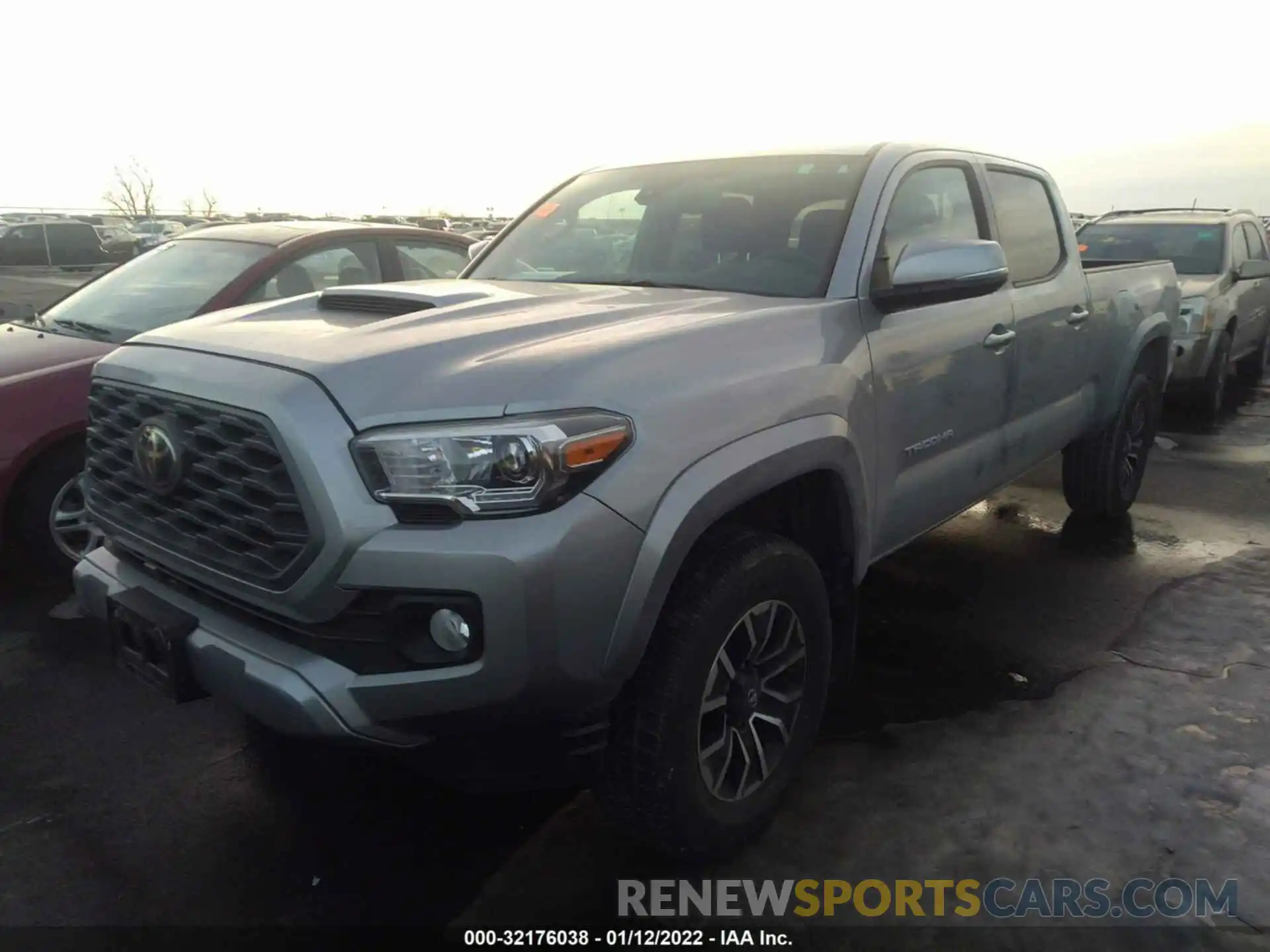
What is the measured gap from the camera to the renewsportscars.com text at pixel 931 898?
2.44 metres

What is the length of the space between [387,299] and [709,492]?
1177mm

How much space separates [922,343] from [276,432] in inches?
80.3

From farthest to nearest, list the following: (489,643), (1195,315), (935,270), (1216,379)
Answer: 1. (1216,379)
2. (1195,315)
3. (935,270)
4. (489,643)

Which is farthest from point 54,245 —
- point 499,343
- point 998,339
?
point 499,343

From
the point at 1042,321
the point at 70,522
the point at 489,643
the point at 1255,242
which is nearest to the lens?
the point at 489,643

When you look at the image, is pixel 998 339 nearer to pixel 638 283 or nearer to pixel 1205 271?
pixel 638 283

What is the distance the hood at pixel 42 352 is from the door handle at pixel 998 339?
12.4ft

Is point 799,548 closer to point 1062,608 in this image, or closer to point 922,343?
point 922,343

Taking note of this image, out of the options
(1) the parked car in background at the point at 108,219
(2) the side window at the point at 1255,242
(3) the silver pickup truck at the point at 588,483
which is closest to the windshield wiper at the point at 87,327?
(3) the silver pickup truck at the point at 588,483

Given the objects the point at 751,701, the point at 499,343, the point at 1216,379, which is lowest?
the point at 1216,379

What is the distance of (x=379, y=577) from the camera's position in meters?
1.98

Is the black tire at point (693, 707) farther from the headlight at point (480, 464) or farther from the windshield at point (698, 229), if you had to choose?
the windshield at point (698, 229)

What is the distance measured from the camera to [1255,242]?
970cm

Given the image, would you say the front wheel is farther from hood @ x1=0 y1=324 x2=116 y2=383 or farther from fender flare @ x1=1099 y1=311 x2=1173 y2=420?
fender flare @ x1=1099 y1=311 x2=1173 y2=420
